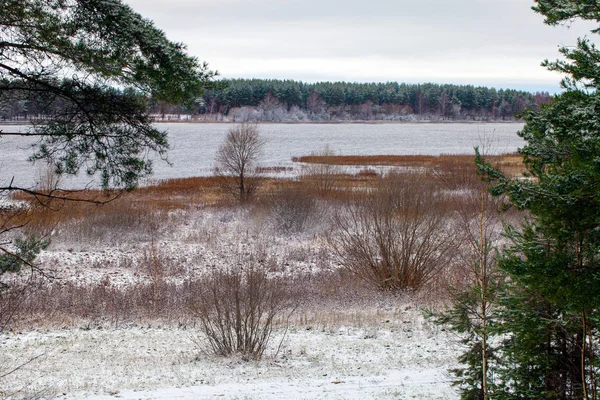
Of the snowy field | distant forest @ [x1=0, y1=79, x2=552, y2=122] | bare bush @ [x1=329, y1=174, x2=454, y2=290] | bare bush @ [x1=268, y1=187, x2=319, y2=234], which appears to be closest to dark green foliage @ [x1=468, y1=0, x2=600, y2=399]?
the snowy field

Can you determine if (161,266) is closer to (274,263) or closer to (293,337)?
(274,263)

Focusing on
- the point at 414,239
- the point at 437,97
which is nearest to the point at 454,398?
the point at 414,239

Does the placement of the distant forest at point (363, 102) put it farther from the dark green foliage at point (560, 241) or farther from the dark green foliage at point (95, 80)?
the dark green foliage at point (560, 241)

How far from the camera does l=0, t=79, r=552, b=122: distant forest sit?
118m

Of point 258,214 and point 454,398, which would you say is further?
point 258,214

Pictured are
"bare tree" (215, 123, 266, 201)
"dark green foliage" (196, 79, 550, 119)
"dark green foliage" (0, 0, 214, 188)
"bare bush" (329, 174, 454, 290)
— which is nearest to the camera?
"dark green foliage" (0, 0, 214, 188)

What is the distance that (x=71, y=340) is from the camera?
35.9 feet

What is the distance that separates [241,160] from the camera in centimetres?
3084

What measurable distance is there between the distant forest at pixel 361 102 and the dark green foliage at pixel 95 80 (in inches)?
4071

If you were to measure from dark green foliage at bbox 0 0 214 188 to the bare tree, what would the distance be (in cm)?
2294

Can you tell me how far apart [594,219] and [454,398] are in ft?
13.4

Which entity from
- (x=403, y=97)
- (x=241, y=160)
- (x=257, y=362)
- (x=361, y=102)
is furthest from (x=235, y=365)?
A: (x=403, y=97)

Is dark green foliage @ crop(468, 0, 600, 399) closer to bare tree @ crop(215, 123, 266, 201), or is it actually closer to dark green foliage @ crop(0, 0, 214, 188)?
dark green foliage @ crop(0, 0, 214, 188)

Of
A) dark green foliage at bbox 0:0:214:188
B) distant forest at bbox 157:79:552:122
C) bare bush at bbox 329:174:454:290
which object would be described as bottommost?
bare bush at bbox 329:174:454:290
